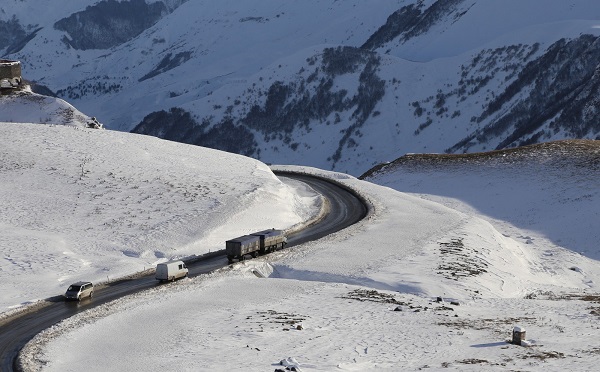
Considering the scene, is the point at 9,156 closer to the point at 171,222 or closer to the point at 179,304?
the point at 171,222

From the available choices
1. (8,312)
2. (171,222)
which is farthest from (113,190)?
(8,312)

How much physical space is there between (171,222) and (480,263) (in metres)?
22.8

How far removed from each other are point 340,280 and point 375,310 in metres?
8.13

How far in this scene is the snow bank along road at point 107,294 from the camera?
138ft

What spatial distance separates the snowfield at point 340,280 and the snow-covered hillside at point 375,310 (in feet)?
0.43

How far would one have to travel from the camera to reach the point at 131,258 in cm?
6088

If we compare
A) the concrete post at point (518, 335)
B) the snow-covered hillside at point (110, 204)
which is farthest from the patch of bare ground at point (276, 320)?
the snow-covered hillside at point (110, 204)

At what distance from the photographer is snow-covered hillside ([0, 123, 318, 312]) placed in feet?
192

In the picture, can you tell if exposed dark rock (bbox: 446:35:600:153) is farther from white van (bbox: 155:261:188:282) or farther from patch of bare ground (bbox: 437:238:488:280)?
white van (bbox: 155:261:188:282)

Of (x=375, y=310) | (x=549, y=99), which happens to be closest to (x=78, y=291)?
(x=375, y=310)

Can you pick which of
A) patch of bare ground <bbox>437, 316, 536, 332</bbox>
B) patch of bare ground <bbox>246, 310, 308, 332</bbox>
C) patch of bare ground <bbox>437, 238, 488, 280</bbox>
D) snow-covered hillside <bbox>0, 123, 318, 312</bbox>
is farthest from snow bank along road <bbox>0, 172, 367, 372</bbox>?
patch of bare ground <bbox>437, 316, 536, 332</bbox>

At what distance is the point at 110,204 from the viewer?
71.4 meters

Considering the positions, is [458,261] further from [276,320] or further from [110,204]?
[110,204]

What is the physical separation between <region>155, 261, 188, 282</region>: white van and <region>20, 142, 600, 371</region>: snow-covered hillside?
4.22 feet
